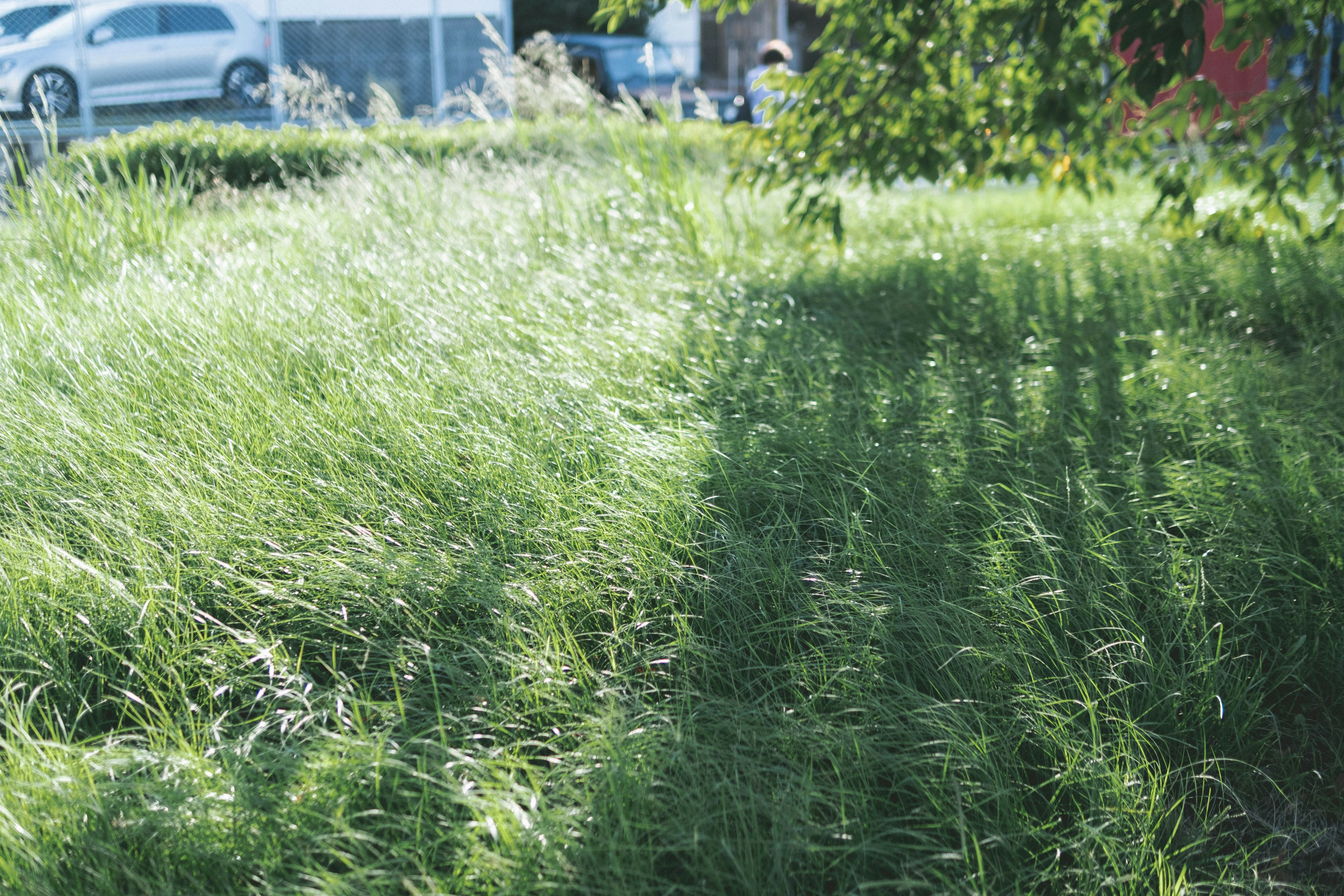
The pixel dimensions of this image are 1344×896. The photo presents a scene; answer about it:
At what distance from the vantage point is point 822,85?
14.6 ft

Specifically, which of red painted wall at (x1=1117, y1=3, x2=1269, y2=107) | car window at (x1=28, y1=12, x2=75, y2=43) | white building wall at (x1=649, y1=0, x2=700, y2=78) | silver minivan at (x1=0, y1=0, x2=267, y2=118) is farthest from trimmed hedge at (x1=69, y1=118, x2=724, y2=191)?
white building wall at (x1=649, y1=0, x2=700, y2=78)

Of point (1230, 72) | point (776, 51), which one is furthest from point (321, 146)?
point (1230, 72)

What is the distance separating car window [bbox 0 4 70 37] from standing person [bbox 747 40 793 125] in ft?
26.8

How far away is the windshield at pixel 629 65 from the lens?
49.4 ft

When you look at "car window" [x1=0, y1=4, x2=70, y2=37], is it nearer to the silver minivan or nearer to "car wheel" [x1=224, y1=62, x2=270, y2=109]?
the silver minivan

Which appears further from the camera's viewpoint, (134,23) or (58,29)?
(134,23)

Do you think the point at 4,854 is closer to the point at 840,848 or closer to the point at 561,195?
the point at 840,848

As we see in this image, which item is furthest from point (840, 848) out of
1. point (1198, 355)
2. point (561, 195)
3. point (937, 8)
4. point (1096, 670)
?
point (561, 195)

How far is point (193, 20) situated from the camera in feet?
39.7

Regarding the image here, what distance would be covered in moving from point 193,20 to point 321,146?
6201mm

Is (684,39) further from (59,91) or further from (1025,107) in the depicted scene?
(1025,107)

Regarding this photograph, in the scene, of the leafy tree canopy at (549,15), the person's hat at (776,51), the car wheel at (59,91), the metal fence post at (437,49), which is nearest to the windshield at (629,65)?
the metal fence post at (437,49)

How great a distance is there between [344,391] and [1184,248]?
4.81 metres

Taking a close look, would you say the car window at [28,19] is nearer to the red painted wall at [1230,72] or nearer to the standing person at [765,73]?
the standing person at [765,73]
